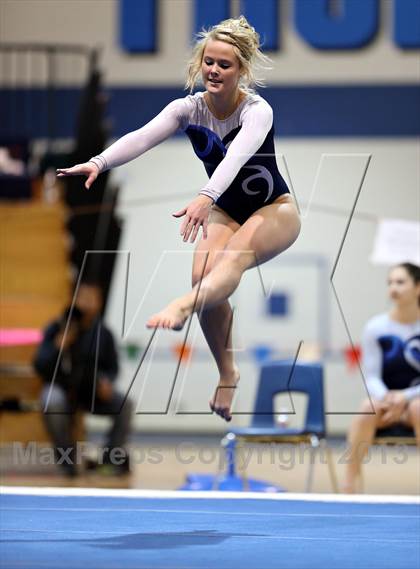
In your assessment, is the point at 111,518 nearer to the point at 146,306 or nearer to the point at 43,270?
the point at 146,306

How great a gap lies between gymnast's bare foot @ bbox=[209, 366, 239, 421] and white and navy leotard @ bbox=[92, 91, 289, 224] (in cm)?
51

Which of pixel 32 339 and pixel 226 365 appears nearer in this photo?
pixel 226 365

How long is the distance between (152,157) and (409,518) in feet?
21.4

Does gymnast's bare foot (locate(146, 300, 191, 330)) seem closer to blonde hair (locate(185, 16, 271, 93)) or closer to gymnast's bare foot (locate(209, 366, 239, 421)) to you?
gymnast's bare foot (locate(209, 366, 239, 421))

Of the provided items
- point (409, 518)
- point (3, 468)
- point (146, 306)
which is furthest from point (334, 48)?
point (409, 518)

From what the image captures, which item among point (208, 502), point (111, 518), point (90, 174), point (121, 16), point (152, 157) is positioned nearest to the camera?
point (90, 174)

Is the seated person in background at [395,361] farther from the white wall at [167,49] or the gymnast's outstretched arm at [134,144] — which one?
the white wall at [167,49]

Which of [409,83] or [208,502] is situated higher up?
[409,83]

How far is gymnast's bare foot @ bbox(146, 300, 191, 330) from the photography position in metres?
2.87

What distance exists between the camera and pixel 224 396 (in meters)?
3.44

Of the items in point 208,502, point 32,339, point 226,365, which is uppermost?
point 226,365

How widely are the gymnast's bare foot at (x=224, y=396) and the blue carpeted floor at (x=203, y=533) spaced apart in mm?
332

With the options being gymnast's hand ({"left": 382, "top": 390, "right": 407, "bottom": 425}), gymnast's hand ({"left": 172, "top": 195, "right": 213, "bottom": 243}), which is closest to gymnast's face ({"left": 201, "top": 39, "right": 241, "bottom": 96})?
gymnast's hand ({"left": 172, "top": 195, "right": 213, "bottom": 243})

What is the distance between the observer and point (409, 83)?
345 inches
